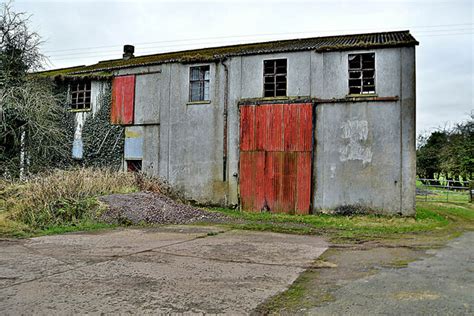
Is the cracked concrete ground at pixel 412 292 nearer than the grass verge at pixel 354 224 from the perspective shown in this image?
Yes

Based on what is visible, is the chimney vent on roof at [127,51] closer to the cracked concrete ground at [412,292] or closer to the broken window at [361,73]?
the broken window at [361,73]

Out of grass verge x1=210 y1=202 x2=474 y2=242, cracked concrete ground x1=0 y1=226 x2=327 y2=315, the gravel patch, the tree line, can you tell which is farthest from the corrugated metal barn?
the tree line

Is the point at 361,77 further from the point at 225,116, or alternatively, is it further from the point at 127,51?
the point at 127,51

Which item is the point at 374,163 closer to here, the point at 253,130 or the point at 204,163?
the point at 253,130

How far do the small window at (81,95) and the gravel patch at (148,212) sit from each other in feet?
26.8

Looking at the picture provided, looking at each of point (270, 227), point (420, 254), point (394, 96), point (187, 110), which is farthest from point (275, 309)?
point (187, 110)

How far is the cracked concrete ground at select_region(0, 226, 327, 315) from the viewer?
14.5ft

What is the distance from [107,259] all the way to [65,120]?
14.7 metres

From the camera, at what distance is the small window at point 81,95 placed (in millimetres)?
19219

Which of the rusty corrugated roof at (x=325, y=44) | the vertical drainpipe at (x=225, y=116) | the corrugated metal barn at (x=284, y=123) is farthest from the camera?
the vertical drainpipe at (x=225, y=116)

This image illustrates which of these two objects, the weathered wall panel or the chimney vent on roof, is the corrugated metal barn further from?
the chimney vent on roof

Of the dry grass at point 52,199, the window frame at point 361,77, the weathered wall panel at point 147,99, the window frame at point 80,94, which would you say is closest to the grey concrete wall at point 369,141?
the window frame at point 361,77

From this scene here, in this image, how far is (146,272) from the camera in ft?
19.1

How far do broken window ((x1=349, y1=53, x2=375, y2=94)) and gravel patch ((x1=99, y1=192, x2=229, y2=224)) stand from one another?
6.90 meters
